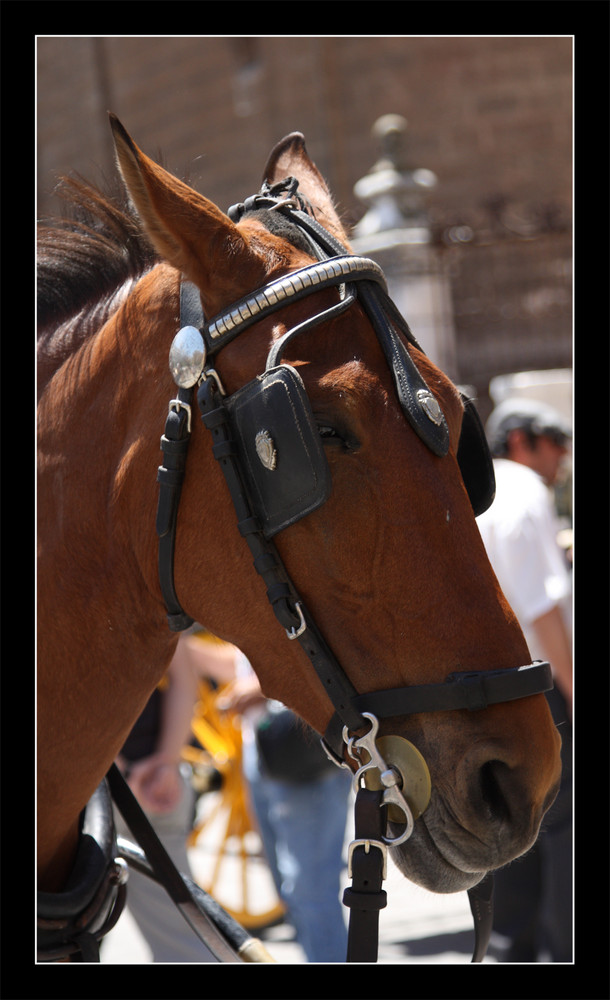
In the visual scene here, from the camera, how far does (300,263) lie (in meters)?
1.80

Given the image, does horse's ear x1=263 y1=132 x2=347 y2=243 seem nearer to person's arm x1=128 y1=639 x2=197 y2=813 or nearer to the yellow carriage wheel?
person's arm x1=128 y1=639 x2=197 y2=813

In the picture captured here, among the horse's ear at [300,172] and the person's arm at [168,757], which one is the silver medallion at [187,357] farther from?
the person's arm at [168,757]

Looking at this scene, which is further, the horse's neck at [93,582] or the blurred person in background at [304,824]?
the blurred person in background at [304,824]

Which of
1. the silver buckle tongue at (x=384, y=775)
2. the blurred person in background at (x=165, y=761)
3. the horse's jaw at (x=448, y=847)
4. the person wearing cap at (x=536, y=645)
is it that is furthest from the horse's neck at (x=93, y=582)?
the person wearing cap at (x=536, y=645)

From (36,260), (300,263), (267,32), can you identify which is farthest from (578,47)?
(36,260)

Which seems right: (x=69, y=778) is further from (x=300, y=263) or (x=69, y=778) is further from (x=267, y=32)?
(x=267, y=32)

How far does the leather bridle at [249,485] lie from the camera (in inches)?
62.1

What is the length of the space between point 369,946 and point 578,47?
2.15 metres

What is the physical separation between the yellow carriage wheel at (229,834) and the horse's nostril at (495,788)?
4.35m

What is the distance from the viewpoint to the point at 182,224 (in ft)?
5.51

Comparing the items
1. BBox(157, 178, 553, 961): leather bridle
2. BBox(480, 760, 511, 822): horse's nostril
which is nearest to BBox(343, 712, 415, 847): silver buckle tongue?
BBox(157, 178, 553, 961): leather bridle

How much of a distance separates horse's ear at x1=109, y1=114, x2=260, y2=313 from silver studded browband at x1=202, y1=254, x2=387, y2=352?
0.18 feet

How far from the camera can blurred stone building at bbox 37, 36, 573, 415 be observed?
13.4 meters

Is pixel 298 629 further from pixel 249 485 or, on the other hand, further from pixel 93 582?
pixel 93 582
